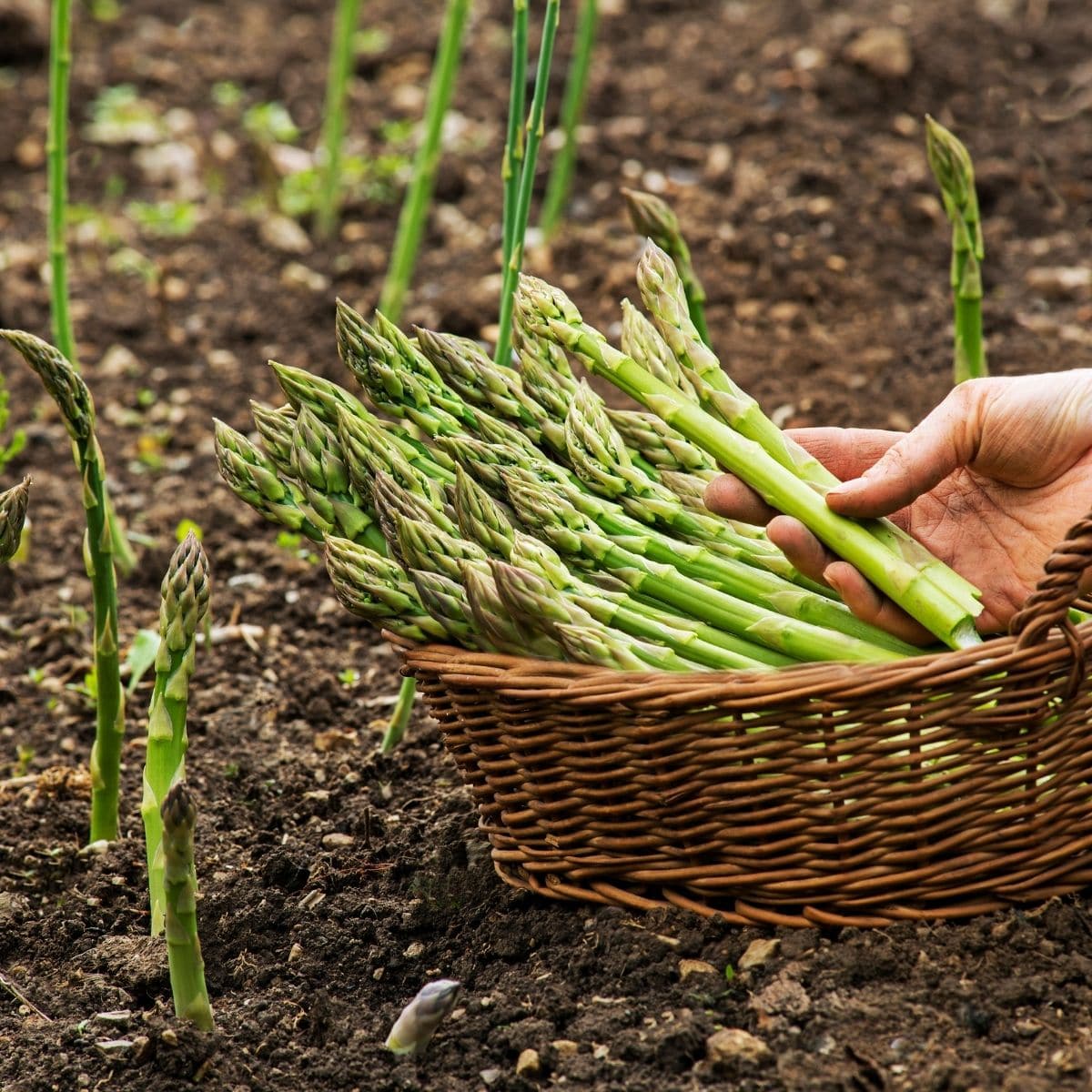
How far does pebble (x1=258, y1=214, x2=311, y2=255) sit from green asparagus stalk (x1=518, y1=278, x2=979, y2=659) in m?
3.24

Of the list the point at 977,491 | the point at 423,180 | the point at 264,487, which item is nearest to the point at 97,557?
the point at 264,487

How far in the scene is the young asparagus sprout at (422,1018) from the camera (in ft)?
7.14

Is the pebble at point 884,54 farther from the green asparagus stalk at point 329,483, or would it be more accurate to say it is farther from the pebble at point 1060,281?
the green asparagus stalk at point 329,483

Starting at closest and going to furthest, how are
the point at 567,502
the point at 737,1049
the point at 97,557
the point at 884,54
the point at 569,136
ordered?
the point at 737,1049
the point at 567,502
the point at 97,557
the point at 569,136
the point at 884,54

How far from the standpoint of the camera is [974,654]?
214cm

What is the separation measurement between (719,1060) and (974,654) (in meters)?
0.72

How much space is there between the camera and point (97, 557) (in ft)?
8.98

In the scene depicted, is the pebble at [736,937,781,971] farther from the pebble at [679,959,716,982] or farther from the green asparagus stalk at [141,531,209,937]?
the green asparagus stalk at [141,531,209,937]

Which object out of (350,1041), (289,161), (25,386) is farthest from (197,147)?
(350,1041)

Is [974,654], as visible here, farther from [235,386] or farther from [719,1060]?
[235,386]

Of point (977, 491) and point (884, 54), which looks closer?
point (977, 491)

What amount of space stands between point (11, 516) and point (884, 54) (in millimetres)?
4778

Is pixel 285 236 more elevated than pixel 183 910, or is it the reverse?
pixel 183 910

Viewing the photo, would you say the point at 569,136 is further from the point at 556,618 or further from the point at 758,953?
the point at 758,953
